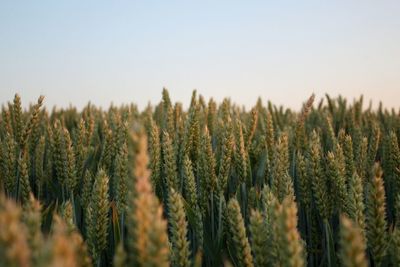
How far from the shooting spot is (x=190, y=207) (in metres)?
1.58

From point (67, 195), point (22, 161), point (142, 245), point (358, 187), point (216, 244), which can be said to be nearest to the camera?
point (142, 245)

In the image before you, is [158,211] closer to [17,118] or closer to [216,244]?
[216,244]

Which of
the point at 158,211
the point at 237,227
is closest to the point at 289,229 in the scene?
the point at 158,211

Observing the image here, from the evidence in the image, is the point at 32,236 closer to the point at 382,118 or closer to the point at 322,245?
the point at 322,245

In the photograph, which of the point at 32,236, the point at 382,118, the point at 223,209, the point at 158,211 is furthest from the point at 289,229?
the point at 382,118

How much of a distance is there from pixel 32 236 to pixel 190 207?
89 centimetres

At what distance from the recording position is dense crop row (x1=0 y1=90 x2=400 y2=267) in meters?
0.66

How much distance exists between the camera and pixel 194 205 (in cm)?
163

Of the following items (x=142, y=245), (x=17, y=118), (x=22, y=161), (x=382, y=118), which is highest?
(x=382, y=118)

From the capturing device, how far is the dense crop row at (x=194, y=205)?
66cm

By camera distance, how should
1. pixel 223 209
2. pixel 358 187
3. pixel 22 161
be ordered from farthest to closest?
1. pixel 22 161
2. pixel 223 209
3. pixel 358 187

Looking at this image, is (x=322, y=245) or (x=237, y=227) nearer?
(x=237, y=227)

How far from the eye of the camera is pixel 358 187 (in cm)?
130

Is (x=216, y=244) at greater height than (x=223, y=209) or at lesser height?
lesser
